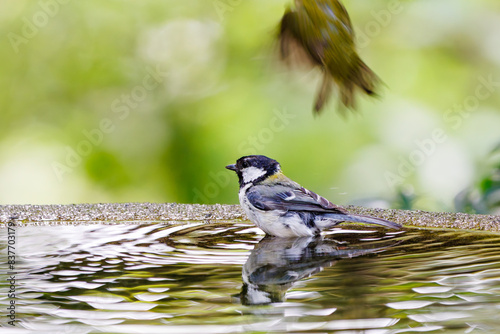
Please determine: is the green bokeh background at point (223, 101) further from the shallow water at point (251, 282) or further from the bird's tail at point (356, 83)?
the shallow water at point (251, 282)

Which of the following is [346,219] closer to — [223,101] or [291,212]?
[291,212]

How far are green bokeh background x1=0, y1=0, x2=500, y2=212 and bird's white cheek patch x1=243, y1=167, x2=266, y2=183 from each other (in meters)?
1.35

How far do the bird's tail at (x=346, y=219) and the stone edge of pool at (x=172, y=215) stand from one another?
0.30 m

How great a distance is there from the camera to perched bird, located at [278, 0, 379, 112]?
10.4 feet

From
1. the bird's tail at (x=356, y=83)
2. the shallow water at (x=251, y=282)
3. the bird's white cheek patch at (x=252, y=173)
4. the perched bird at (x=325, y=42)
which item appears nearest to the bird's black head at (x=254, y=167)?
the bird's white cheek patch at (x=252, y=173)

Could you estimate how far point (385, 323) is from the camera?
1052 mm

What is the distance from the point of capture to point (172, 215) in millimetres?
2650

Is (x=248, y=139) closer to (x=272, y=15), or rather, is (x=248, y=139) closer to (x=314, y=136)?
(x=314, y=136)

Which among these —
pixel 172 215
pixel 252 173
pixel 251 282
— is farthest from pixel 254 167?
pixel 251 282

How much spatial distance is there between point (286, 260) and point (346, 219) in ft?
1.61

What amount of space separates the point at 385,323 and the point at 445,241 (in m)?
1.04

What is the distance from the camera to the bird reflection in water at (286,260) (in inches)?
52.7

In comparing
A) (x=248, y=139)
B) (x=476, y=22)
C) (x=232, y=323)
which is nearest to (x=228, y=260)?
(x=232, y=323)

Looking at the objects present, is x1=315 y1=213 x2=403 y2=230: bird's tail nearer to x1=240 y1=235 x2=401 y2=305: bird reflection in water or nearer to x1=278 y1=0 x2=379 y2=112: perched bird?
x1=240 y1=235 x2=401 y2=305: bird reflection in water
